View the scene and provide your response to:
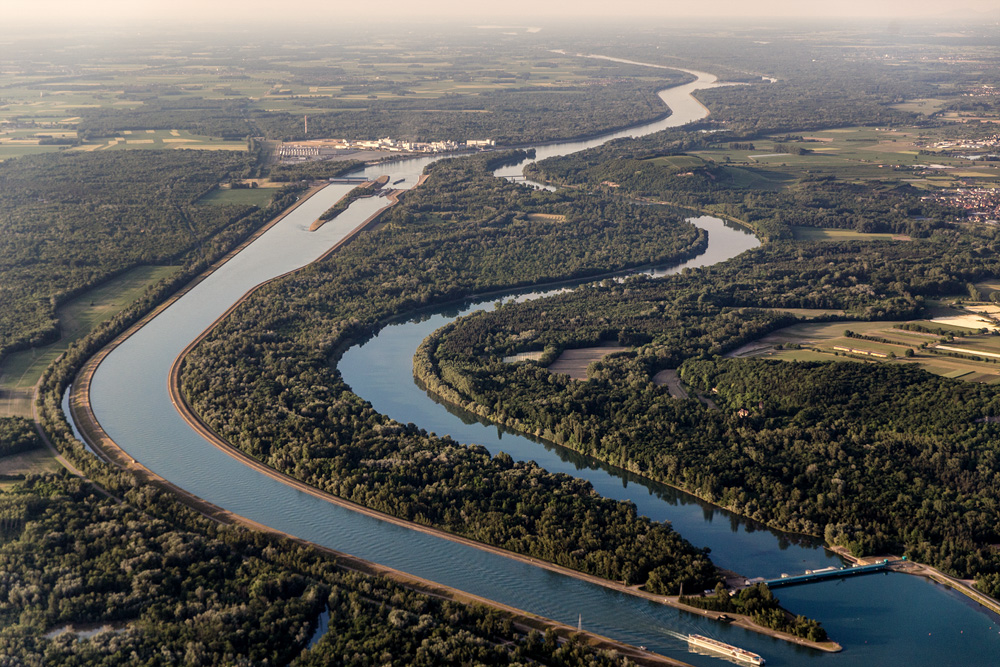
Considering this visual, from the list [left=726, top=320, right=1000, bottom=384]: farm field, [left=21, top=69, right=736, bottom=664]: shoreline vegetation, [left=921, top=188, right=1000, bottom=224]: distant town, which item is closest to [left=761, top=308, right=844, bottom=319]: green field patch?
[left=726, top=320, right=1000, bottom=384]: farm field

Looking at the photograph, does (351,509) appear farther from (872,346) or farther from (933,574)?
(872,346)

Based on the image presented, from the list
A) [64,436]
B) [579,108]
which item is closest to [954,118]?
[579,108]

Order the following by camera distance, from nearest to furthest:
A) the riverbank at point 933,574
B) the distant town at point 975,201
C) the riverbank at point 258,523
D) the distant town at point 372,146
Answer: the riverbank at point 258,523
the riverbank at point 933,574
the distant town at point 975,201
the distant town at point 372,146

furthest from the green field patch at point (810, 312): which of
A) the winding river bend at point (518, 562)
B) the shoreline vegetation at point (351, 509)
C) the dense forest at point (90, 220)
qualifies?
the dense forest at point (90, 220)

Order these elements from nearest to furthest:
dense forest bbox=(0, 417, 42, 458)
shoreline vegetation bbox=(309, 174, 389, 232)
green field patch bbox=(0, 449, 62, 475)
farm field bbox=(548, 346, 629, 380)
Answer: green field patch bbox=(0, 449, 62, 475) < dense forest bbox=(0, 417, 42, 458) < farm field bbox=(548, 346, 629, 380) < shoreline vegetation bbox=(309, 174, 389, 232)

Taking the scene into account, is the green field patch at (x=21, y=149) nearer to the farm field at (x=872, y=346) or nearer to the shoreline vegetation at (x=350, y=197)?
the shoreline vegetation at (x=350, y=197)

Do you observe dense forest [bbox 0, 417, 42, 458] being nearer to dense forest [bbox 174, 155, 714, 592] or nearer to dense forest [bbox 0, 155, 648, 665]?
dense forest [bbox 0, 155, 648, 665]

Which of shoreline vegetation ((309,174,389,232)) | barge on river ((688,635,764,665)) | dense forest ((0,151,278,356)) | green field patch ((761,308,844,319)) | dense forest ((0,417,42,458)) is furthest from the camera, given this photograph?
shoreline vegetation ((309,174,389,232))
